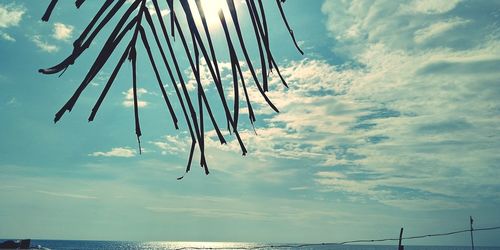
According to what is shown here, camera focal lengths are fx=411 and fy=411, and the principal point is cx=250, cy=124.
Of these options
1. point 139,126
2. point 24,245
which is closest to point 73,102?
point 139,126

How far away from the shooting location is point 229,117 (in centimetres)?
93

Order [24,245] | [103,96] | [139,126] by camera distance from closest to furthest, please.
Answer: [103,96]
[139,126]
[24,245]

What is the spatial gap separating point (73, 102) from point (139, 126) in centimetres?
21

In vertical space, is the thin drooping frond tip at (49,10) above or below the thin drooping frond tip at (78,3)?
below

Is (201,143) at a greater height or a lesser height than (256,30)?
lesser

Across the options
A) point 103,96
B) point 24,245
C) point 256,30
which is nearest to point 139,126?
point 103,96

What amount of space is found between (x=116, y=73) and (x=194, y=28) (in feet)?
0.78

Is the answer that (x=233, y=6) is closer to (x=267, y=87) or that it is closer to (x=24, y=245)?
(x=267, y=87)

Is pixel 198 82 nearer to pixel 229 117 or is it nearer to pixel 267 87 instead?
pixel 229 117

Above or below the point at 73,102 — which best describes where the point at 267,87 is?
above

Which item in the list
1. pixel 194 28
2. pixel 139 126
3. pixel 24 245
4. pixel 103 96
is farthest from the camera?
pixel 24 245

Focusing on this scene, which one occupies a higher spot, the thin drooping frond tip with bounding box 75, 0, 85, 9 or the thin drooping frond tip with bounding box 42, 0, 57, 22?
the thin drooping frond tip with bounding box 75, 0, 85, 9

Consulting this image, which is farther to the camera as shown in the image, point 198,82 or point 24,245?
point 24,245

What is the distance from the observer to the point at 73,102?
0.87m
